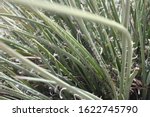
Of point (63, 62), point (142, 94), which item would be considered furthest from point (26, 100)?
point (142, 94)

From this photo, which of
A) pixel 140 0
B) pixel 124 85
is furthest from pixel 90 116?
pixel 140 0

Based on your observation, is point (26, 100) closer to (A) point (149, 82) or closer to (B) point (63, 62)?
(B) point (63, 62)

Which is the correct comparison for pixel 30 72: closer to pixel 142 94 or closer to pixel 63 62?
pixel 63 62

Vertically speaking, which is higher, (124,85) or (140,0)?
(140,0)

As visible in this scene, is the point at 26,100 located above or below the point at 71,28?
below

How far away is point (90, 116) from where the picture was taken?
1.62 feet

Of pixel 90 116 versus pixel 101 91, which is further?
pixel 101 91

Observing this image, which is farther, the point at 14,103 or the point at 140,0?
the point at 140,0

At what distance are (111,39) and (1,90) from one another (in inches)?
9.9

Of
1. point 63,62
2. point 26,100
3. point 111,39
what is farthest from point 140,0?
point 26,100

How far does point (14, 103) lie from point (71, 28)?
214 mm

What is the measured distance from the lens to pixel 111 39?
Result: 0.62 meters

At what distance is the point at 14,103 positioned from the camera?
535 mm

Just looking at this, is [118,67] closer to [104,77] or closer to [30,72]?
[104,77]
